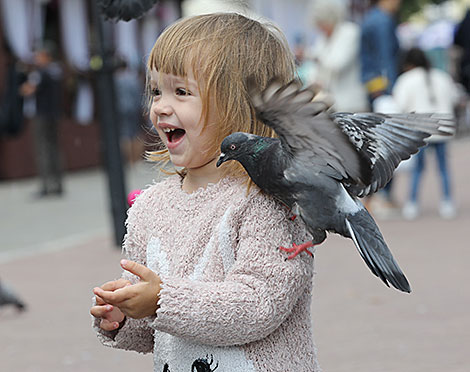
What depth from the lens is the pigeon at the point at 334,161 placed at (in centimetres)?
179

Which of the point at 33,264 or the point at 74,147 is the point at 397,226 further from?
the point at 74,147

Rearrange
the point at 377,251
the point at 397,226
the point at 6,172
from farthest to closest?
the point at 6,172
the point at 397,226
the point at 377,251

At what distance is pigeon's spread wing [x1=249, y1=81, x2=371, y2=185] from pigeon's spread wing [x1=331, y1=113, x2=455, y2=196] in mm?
96

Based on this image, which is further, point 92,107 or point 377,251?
point 92,107

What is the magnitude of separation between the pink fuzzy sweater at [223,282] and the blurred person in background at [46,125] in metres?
11.4

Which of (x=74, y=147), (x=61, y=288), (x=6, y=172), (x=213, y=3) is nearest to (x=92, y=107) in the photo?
(x=74, y=147)

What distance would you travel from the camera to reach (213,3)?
229cm

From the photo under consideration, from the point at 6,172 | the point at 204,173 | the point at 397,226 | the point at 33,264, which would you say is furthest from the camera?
the point at 6,172

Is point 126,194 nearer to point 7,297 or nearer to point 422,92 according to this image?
point 7,297

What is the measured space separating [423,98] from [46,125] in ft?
20.5

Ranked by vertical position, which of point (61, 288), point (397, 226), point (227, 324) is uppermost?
point (227, 324)

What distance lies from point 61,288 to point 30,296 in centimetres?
29

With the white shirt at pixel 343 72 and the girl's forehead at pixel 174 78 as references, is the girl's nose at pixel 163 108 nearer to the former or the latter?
the girl's forehead at pixel 174 78

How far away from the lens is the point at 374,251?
1.85 m
